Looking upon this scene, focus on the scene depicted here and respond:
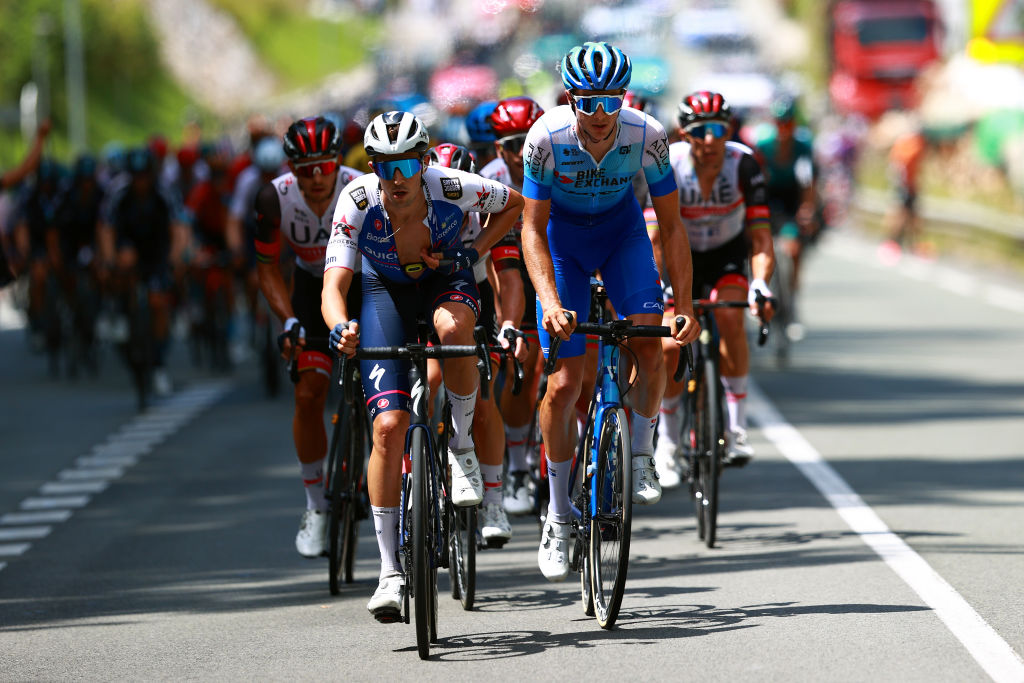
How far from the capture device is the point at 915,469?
11.6 meters

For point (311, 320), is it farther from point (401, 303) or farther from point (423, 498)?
point (423, 498)

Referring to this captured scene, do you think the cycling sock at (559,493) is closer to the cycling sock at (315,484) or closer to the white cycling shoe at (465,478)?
the white cycling shoe at (465,478)

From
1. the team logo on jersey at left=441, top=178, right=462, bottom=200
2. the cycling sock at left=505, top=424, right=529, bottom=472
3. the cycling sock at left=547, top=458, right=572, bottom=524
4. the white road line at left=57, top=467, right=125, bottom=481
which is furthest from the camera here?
the white road line at left=57, top=467, right=125, bottom=481

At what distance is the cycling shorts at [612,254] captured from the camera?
315 inches

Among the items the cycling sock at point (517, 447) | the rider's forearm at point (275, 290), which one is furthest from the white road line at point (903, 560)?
the rider's forearm at point (275, 290)

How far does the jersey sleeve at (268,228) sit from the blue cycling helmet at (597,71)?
77.0 inches

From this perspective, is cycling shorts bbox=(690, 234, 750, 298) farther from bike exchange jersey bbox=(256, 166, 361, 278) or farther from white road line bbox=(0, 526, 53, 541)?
white road line bbox=(0, 526, 53, 541)

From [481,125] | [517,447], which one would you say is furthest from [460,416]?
[481,125]

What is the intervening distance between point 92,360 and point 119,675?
12.6m

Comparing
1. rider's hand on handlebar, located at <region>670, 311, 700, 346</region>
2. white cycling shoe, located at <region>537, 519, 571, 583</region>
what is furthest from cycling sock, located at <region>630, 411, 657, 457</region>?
rider's hand on handlebar, located at <region>670, 311, 700, 346</region>

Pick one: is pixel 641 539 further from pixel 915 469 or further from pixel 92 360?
pixel 92 360

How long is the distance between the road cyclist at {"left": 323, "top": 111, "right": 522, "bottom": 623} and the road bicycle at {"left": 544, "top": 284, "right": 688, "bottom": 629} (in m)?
0.42

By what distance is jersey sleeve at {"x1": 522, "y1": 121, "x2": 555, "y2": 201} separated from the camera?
7.71 meters

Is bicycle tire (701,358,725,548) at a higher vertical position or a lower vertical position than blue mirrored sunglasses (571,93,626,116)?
lower
